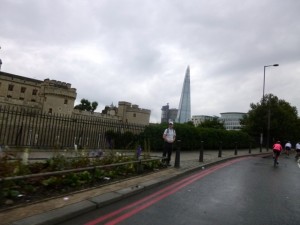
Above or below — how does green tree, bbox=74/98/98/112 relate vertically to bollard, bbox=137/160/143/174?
above

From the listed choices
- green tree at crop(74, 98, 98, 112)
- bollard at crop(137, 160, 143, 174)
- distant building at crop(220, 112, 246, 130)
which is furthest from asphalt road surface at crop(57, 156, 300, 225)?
distant building at crop(220, 112, 246, 130)

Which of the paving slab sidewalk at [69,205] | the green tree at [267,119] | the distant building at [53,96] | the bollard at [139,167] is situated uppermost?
the distant building at [53,96]

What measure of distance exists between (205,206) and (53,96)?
76664mm

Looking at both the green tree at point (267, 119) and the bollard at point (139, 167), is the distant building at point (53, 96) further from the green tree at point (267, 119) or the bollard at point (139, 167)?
the bollard at point (139, 167)

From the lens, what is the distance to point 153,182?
9516 millimetres

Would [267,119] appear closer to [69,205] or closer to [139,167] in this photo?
[139,167]

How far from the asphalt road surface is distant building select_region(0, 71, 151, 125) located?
69.3 metres

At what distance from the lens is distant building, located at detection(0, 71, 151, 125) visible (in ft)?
261

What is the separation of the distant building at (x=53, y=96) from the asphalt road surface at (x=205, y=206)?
6933 centimetres

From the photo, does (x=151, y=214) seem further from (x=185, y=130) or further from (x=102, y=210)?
(x=185, y=130)

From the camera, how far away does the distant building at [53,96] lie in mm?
79625

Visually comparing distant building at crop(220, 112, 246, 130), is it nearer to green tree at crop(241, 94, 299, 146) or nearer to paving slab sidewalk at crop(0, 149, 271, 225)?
green tree at crop(241, 94, 299, 146)

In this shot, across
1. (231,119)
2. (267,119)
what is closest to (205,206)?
(267,119)

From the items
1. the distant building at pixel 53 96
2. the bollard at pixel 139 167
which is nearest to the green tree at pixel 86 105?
the distant building at pixel 53 96
